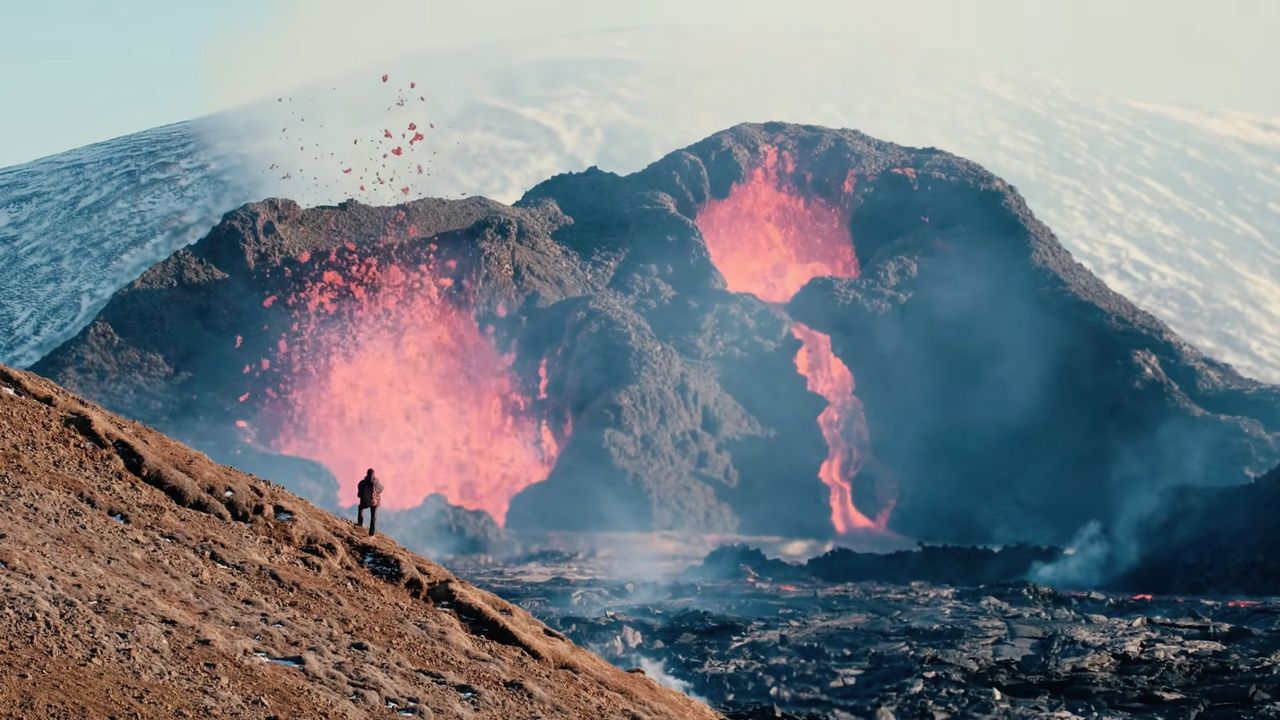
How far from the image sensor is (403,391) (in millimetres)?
134750

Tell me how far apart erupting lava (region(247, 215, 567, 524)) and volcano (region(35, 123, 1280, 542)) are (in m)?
0.24

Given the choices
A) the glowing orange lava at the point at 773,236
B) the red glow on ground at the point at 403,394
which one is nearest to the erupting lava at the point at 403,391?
the red glow on ground at the point at 403,394

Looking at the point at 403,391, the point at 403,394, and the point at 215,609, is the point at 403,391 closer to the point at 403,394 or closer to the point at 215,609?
the point at 403,394

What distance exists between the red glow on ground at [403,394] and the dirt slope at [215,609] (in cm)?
9524

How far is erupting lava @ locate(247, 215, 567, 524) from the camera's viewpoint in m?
131

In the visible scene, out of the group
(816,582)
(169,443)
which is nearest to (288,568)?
(169,443)

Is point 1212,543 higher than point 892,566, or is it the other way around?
point 1212,543

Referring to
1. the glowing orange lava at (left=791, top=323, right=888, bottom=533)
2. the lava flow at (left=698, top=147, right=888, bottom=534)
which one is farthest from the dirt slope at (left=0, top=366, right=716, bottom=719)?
the lava flow at (left=698, top=147, right=888, bottom=534)

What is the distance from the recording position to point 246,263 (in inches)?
5389

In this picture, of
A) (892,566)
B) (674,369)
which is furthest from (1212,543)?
(674,369)

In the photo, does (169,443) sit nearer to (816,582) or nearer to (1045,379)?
(816,582)

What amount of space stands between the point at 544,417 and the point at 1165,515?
59.1 metres

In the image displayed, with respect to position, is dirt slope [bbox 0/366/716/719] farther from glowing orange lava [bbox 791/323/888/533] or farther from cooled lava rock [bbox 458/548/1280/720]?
glowing orange lava [bbox 791/323/888/533]

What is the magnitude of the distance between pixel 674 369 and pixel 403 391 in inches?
1092
